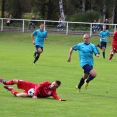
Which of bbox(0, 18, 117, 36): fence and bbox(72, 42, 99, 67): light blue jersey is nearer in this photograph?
bbox(72, 42, 99, 67): light blue jersey

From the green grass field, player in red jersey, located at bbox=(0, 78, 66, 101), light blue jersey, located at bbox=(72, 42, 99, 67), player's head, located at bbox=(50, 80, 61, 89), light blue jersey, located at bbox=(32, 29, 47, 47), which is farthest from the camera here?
light blue jersey, located at bbox=(32, 29, 47, 47)

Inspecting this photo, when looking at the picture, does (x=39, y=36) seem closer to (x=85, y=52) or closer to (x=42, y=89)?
(x=85, y=52)

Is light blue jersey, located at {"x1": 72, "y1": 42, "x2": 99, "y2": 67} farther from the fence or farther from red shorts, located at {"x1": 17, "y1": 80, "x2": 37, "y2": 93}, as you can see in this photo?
the fence

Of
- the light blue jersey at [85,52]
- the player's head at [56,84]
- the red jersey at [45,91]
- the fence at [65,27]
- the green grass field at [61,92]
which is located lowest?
the fence at [65,27]

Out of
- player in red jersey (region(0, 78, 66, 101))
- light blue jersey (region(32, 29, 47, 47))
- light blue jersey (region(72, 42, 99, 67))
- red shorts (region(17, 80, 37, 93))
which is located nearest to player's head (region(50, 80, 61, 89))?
player in red jersey (region(0, 78, 66, 101))

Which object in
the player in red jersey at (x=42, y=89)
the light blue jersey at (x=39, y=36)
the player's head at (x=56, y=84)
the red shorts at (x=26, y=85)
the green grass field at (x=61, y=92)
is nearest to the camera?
the green grass field at (x=61, y=92)

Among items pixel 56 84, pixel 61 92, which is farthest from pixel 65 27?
pixel 56 84

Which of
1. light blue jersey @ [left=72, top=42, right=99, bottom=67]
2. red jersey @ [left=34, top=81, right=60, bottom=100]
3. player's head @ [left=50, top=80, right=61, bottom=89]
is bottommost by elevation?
red jersey @ [left=34, top=81, right=60, bottom=100]

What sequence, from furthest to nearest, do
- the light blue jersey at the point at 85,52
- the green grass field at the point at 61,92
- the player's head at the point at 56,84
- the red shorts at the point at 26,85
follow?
the light blue jersey at the point at 85,52 < the red shorts at the point at 26,85 < the player's head at the point at 56,84 < the green grass field at the point at 61,92

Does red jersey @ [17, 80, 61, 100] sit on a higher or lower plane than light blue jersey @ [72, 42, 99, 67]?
lower

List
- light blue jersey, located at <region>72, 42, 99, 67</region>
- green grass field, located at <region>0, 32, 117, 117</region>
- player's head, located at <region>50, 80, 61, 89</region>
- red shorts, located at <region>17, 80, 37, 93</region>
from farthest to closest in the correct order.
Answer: light blue jersey, located at <region>72, 42, 99, 67</region> < red shorts, located at <region>17, 80, 37, 93</region> < player's head, located at <region>50, 80, 61, 89</region> < green grass field, located at <region>0, 32, 117, 117</region>

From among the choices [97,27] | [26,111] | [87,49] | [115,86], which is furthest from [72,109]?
[97,27]

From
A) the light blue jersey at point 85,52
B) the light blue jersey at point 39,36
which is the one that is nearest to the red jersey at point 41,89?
the light blue jersey at point 85,52

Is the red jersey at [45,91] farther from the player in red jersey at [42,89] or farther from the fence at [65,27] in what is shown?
the fence at [65,27]
